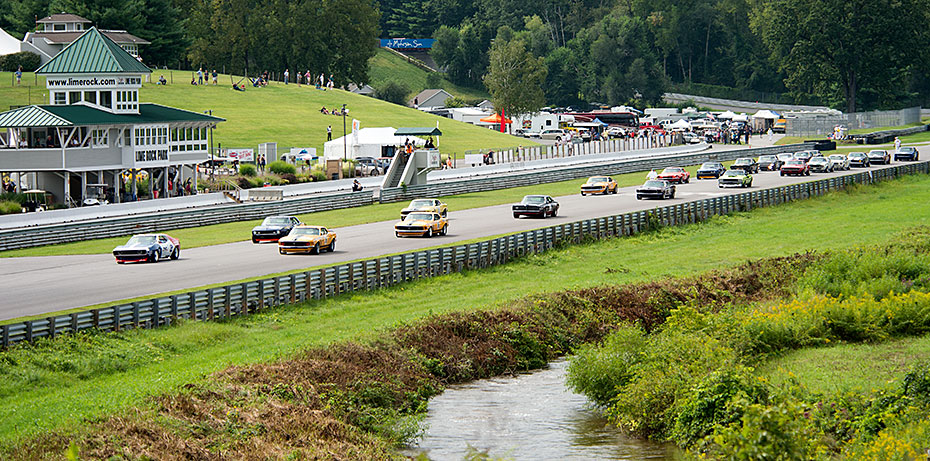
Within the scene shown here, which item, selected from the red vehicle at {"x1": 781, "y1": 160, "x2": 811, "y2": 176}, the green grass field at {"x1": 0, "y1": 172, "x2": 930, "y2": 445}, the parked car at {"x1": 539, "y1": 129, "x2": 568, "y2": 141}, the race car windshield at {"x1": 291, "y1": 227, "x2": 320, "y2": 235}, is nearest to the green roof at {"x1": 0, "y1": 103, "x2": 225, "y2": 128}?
the race car windshield at {"x1": 291, "y1": 227, "x2": 320, "y2": 235}

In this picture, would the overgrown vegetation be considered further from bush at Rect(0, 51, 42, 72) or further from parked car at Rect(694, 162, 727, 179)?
bush at Rect(0, 51, 42, 72)

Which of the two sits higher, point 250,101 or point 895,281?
point 250,101

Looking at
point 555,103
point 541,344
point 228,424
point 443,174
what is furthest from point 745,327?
point 555,103

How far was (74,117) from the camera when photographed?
70.4m

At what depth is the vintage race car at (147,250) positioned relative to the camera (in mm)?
42031

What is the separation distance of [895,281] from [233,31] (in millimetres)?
123858

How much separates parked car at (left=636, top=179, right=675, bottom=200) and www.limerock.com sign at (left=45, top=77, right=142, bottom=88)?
3356cm

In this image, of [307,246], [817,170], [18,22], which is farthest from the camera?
[18,22]

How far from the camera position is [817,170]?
84.8 metres

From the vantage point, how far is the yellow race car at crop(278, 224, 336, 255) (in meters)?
43.7

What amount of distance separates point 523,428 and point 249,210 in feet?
127

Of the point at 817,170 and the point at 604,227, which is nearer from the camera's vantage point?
the point at 604,227

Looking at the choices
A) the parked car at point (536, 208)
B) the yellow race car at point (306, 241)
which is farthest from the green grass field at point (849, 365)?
the parked car at point (536, 208)

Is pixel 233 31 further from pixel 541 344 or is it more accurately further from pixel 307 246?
pixel 541 344
